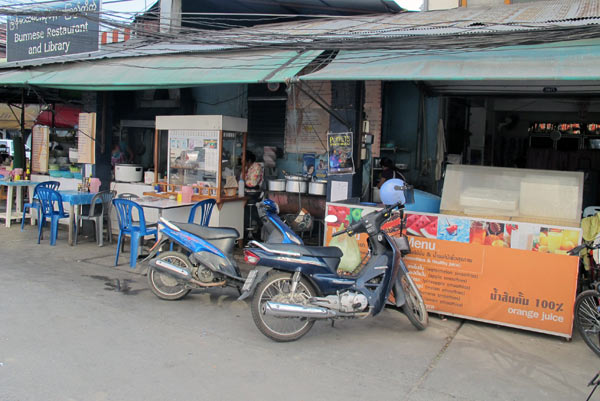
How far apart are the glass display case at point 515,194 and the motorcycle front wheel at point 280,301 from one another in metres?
2.26

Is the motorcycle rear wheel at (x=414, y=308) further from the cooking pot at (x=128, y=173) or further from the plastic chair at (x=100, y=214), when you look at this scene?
the cooking pot at (x=128, y=173)

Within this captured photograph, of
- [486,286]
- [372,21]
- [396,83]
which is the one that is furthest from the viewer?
[396,83]

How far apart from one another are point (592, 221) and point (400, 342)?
8.32 ft

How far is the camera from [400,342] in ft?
15.8

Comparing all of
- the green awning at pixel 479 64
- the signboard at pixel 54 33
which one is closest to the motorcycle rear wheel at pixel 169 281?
the green awning at pixel 479 64

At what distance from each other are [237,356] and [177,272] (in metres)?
1.56

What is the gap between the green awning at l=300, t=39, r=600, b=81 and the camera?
4.80 meters

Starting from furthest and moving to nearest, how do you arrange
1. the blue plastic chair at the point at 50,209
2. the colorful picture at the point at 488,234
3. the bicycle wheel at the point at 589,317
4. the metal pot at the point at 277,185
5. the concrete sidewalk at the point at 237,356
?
the metal pot at the point at 277,185 → the blue plastic chair at the point at 50,209 → the colorful picture at the point at 488,234 → the bicycle wheel at the point at 589,317 → the concrete sidewalk at the point at 237,356

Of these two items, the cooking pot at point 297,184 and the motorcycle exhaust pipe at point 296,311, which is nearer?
the motorcycle exhaust pipe at point 296,311

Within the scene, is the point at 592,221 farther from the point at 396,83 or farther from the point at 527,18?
the point at 396,83

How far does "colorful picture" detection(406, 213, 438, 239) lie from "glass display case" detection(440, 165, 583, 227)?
525mm

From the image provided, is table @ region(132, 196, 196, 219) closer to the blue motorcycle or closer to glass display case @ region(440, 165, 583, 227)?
the blue motorcycle

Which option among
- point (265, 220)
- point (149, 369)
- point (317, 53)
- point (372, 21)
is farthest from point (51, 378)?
point (372, 21)

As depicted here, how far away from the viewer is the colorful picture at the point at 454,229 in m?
5.37
